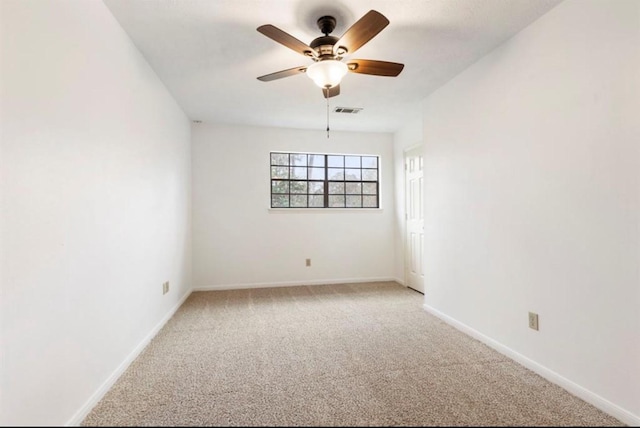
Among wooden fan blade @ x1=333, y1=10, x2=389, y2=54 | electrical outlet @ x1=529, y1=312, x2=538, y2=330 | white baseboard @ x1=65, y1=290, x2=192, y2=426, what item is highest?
wooden fan blade @ x1=333, y1=10, x2=389, y2=54

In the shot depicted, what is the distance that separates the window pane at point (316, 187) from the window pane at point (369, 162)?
75 cm

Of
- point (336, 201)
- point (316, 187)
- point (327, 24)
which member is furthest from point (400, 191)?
point (327, 24)

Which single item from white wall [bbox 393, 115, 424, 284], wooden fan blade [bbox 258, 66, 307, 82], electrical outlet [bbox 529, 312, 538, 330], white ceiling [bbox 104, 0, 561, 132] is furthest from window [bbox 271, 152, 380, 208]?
electrical outlet [bbox 529, 312, 538, 330]

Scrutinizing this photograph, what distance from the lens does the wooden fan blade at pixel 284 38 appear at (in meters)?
1.78

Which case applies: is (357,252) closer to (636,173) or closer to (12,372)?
(636,173)

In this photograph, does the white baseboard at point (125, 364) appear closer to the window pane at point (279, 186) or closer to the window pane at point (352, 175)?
the window pane at point (279, 186)

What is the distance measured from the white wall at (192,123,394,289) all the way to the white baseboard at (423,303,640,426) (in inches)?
87.3

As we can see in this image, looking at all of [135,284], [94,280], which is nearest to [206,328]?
[135,284]

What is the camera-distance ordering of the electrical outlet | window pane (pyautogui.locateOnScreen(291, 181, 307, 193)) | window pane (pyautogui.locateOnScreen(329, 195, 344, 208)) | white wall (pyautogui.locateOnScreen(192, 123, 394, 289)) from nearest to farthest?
the electrical outlet < white wall (pyautogui.locateOnScreen(192, 123, 394, 289)) < window pane (pyautogui.locateOnScreen(291, 181, 307, 193)) < window pane (pyautogui.locateOnScreen(329, 195, 344, 208))

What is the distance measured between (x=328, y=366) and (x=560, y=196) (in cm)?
178

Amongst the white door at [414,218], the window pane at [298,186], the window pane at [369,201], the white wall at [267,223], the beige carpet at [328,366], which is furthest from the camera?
the window pane at [369,201]

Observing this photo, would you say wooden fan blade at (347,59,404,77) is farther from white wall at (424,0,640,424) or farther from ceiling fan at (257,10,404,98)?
white wall at (424,0,640,424)

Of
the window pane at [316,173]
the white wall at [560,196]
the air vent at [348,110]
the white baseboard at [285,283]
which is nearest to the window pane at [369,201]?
the window pane at [316,173]

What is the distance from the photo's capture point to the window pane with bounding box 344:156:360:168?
5.00 m
